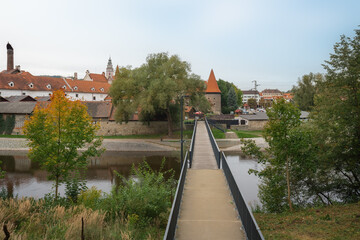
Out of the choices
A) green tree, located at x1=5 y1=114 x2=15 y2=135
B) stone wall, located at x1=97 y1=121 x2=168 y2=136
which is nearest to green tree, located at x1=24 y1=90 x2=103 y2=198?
stone wall, located at x1=97 y1=121 x2=168 y2=136

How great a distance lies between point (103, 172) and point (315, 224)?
19207 mm

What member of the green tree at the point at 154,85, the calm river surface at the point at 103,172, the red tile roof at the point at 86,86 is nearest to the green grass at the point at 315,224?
the calm river surface at the point at 103,172

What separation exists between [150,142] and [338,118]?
27.5m

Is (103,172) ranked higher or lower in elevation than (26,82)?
lower

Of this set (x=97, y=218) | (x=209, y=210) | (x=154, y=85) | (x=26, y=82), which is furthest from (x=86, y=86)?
(x=209, y=210)

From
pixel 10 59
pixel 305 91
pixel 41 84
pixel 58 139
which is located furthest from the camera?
pixel 10 59

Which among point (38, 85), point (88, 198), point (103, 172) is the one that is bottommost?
point (103, 172)

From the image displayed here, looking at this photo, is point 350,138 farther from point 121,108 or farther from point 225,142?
point 121,108

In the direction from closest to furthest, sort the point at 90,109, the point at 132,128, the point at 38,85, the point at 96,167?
the point at 96,167
the point at 132,128
the point at 90,109
the point at 38,85

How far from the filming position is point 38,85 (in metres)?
63.9

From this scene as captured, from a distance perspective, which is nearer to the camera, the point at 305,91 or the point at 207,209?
the point at 207,209

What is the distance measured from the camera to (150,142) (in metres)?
38.2

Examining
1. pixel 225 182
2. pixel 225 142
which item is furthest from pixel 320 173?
pixel 225 142

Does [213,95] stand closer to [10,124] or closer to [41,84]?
[41,84]
